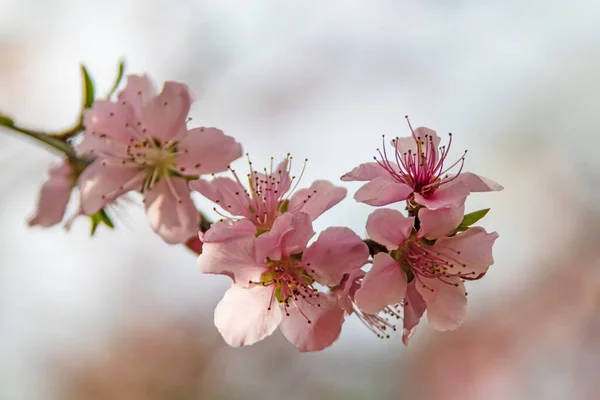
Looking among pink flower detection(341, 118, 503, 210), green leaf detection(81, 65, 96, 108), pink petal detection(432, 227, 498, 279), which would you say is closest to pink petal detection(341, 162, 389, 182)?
pink flower detection(341, 118, 503, 210)

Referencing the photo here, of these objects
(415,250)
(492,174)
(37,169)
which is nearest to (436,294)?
(415,250)

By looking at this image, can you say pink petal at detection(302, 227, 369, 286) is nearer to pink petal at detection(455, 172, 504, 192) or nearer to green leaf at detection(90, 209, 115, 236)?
pink petal at detection(455, 172, 504, 192)

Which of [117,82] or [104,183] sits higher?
[117,82]

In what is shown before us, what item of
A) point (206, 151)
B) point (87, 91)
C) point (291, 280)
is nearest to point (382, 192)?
point (291, 280)

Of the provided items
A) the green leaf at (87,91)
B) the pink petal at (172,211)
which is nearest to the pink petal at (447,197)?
the pink petal at (172,211)

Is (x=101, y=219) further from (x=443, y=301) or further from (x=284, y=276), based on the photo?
(x=443, y=301)

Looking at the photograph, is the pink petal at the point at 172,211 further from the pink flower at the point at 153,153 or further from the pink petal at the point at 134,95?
the pink petal at the point at 134,95

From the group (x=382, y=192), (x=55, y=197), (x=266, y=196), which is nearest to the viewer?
(x=382, y=192)
